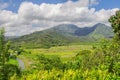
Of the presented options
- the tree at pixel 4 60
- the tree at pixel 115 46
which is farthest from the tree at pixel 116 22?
the tree at pixel 4 60

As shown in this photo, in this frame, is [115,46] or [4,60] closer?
[4,60]

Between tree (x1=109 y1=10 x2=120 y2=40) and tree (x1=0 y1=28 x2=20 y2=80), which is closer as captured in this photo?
tree (x1=0 y1=28 x2=20 y2=80)

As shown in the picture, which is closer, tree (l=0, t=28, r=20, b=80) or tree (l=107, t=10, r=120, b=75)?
tree (l=0, t=28, r=20, b=80)

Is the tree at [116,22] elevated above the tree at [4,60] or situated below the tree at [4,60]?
above

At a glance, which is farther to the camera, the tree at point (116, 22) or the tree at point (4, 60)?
the tree at point (116, 22)

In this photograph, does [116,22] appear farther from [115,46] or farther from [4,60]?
[4,60]

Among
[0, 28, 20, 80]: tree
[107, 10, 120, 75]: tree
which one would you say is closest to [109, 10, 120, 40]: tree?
[107, 10, 120, 75]: tree

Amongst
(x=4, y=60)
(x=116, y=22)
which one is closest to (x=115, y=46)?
(x=116, y=22)

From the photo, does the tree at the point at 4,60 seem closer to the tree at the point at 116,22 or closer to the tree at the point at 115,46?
the tree at the point at 115,46

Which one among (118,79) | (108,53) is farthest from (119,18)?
(118,79)

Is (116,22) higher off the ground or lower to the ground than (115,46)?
higher

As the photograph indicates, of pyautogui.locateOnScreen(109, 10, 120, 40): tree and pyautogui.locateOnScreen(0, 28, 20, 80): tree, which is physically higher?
pyautogui.locateOnScreen(109, 10, 120, 40): tree

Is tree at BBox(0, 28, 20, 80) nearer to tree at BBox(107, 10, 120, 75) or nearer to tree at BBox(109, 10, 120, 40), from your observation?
tree at BBox(107, 10, 120, 75)

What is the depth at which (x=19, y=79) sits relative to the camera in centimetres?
2720
